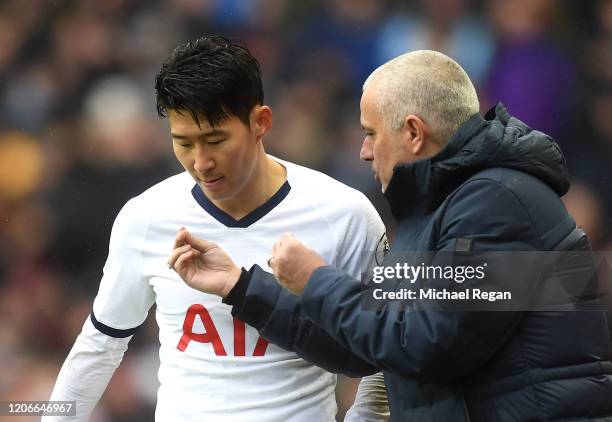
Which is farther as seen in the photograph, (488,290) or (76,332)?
(76,332)

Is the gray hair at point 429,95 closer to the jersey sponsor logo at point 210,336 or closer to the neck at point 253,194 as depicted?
the neck at point 253,194

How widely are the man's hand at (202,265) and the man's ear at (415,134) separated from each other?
0.51m

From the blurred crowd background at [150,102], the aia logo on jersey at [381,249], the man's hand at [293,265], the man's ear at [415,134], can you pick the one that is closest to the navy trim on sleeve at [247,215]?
the aia logo on jersey at [381,249]

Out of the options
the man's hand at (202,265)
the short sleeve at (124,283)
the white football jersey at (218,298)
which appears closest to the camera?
the man's hand at (202,265)

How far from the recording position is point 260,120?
97.3 inches

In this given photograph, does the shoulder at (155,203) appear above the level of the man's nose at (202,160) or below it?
below

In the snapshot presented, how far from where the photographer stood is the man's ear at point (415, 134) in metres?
2.09

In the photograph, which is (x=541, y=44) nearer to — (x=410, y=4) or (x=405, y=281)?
(x=410, y=4)

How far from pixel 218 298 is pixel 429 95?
0.73 metres

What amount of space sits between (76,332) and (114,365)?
62.8 inches

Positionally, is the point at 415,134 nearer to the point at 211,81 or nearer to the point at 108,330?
the point at 211,81

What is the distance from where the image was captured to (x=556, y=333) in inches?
76.2

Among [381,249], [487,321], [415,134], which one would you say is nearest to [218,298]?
[381,249]

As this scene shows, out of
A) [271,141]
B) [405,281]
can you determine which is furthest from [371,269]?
[271,141]
